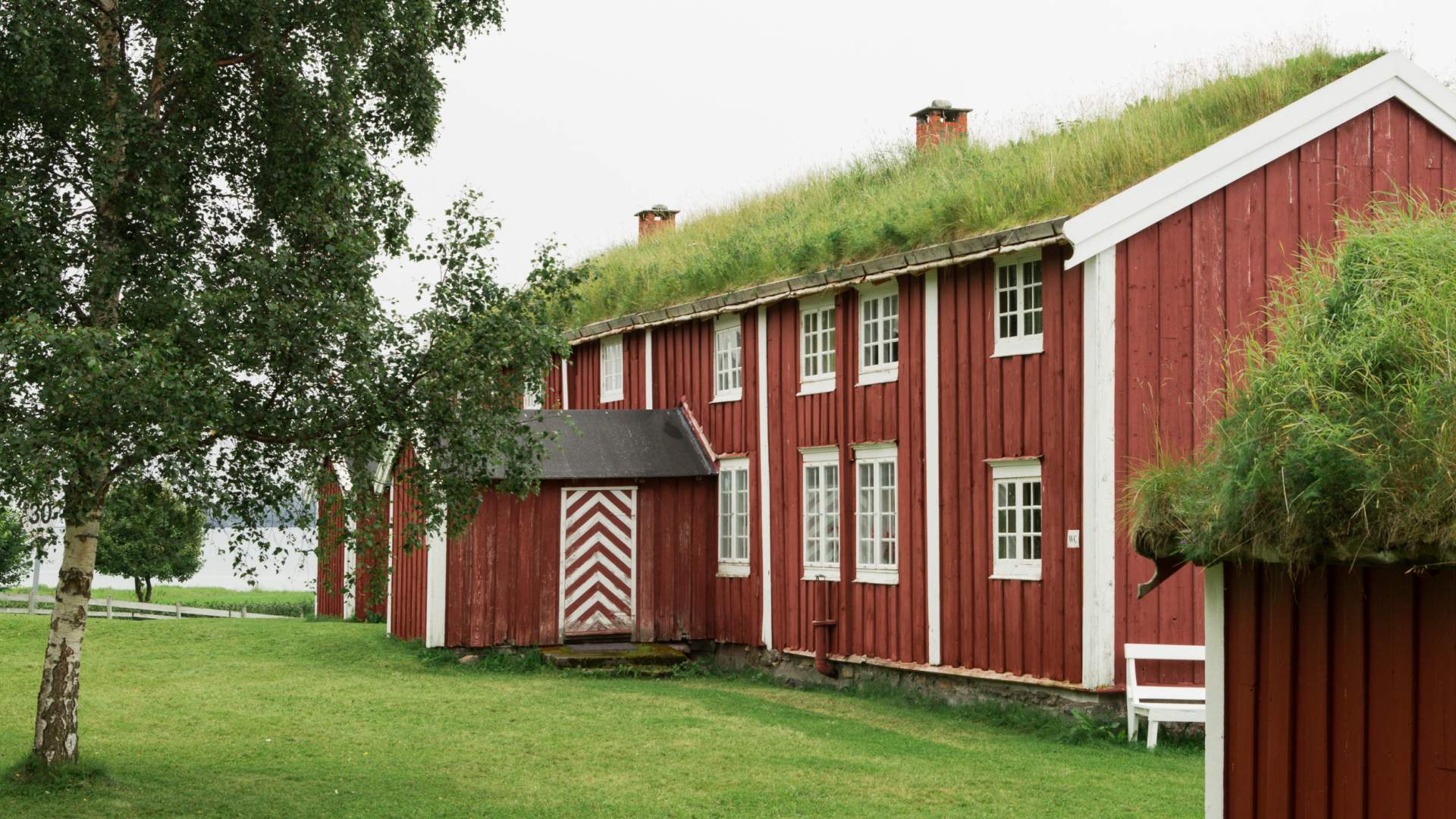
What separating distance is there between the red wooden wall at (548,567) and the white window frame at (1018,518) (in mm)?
6378

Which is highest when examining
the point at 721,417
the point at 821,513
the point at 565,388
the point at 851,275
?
the point at 851,275

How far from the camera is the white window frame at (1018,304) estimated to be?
51.1 feet

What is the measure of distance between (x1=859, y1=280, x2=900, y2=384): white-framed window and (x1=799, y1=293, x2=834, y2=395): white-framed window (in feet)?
2.29

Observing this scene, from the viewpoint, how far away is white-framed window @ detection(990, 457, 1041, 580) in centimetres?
1566

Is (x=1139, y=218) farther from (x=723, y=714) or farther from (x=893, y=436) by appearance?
(x=723, y=714)

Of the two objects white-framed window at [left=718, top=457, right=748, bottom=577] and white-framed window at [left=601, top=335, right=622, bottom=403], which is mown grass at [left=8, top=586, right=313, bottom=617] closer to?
white-framed window at [left=601, top=335, right=622, bottom=403]

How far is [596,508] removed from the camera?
70.0ft

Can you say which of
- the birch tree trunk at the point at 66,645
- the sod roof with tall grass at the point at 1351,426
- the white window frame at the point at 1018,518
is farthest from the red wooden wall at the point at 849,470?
the sod roof with tall grass at the point at 1351,426

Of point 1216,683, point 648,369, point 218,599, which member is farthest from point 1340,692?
point 218,599

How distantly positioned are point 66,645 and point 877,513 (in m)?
9.37

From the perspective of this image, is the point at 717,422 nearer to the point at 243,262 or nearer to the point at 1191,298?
the point at 1191,298

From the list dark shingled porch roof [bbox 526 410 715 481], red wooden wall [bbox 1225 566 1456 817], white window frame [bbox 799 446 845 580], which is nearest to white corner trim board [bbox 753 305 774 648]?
white window frame [bbox 799 446 845 580]

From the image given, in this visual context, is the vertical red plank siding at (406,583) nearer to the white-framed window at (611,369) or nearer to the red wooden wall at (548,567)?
the red wooden wall at (548,567)

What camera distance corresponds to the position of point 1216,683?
7.16 meters
